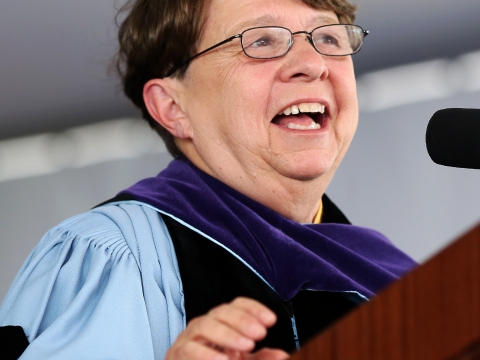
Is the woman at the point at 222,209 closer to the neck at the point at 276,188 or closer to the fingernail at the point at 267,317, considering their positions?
the neck at the point at 276,188

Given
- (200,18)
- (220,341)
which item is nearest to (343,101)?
(200,18)

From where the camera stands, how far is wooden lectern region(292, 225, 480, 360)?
19.4 inches

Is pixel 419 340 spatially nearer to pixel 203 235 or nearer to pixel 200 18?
pixel 203 235

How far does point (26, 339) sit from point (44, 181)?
440 centimetres

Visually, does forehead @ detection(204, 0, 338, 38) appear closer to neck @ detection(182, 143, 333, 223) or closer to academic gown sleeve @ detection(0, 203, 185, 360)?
neck @ detection(182, 143, 333, 223)

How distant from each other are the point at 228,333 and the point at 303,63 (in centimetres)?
91

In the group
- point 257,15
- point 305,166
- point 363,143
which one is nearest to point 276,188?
point 305,166

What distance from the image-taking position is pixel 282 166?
1.54 m

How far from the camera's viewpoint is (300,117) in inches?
62.7

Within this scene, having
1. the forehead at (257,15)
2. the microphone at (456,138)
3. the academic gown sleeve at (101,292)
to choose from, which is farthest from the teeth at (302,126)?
the microphone at (456,138)

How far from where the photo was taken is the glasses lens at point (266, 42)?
1.58m

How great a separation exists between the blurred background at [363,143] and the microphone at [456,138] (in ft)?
11.0

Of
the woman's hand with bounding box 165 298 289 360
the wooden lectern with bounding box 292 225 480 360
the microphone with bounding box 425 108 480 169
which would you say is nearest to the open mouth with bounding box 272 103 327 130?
the microphone with bounding box 425 108 480 169

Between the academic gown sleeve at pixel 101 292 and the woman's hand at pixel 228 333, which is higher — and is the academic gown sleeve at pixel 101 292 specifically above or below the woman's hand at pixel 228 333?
below
